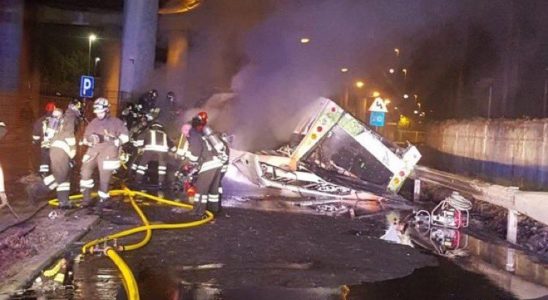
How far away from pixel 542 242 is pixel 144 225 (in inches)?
202

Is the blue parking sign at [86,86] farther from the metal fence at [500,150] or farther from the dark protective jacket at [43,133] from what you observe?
the metal fence at [500,150]

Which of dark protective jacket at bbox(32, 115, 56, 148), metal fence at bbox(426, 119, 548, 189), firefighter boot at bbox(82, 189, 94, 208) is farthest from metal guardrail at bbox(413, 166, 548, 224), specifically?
dark protective jacket at bbox(32, 115, 56, 148)

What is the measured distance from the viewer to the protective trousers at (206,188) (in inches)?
334

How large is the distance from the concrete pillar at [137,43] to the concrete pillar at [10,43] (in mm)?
2933

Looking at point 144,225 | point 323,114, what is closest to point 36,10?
point 323,114

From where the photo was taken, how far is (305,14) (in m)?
16.9

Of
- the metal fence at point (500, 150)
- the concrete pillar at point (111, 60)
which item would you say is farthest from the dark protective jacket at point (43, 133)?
the concrete pillar at point (111, 60)

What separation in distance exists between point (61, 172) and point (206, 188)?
6.42 ft

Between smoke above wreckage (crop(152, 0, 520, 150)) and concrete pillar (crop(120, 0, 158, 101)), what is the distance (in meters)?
1.50

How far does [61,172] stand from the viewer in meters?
8.02

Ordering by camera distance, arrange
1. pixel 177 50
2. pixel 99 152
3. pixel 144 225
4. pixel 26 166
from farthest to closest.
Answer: pixel 177 50 < pixel 26 166 < pixel 99 152 < pixel 144 225

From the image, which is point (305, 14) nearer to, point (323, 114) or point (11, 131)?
point (323, 114)

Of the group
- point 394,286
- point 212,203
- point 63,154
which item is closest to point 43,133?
point 63,154

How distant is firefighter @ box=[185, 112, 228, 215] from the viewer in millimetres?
8500
